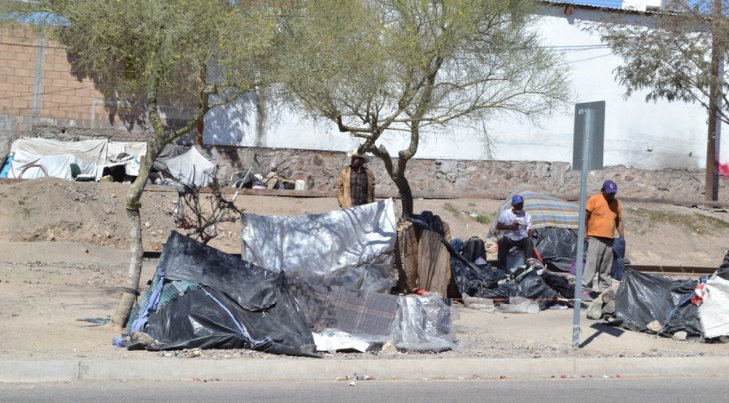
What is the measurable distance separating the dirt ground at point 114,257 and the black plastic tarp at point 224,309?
0.31m

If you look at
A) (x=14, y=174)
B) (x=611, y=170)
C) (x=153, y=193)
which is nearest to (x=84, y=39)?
(x=153, y=193)

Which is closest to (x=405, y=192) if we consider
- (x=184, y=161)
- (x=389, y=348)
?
(x=389, y=348)

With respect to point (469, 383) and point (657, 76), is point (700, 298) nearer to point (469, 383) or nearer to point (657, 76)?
point (469, 383)

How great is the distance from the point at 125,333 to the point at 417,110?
6157 mm

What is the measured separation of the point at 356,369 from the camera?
8.57 meters

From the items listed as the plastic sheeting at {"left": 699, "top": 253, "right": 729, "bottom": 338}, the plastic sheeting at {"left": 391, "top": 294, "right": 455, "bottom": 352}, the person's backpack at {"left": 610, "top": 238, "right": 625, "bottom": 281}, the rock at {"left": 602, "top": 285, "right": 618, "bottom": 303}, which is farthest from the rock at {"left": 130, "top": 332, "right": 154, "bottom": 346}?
the person's backpack at {"left": 610, "top": 238, "right": 625, "bottom": 281}

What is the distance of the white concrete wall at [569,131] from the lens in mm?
26438

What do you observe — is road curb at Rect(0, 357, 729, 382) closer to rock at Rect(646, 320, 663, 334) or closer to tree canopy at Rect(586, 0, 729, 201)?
rock at Rect(646, 320, 663, 334)

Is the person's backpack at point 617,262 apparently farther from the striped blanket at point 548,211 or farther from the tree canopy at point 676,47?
the tree canopy at point 676,47

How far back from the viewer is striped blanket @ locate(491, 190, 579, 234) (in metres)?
19.3

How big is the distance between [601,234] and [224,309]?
629 centimetres

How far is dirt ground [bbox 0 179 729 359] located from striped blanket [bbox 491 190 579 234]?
2424mm

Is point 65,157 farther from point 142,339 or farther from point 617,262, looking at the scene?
point 142,339

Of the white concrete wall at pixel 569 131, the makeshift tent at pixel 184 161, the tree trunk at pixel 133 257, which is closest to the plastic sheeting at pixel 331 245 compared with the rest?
the tree trunk at pixel 133 257
